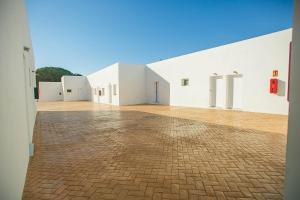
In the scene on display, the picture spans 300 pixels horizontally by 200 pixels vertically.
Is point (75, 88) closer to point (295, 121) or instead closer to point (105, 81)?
point (105, 81)

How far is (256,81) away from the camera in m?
9.81

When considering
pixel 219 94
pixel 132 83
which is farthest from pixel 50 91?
pixel 219 94

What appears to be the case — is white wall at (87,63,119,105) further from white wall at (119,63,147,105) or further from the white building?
white wall at (119,63,147,105)

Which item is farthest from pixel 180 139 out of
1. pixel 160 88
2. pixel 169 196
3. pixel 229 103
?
pixel 160 88

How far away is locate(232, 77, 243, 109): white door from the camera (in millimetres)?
10891

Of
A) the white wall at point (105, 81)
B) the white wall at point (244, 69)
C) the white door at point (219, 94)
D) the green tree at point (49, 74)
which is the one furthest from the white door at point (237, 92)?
the green tree at point (49, 74)

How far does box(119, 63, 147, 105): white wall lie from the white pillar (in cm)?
1623

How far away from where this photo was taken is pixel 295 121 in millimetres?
1484

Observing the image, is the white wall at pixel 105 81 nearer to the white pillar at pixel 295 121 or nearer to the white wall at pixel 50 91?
the white wall at pixel 50 91

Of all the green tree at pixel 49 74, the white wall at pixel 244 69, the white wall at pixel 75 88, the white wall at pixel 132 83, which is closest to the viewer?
the white wall at pixel 244 69

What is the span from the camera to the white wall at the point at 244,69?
8.77 metres

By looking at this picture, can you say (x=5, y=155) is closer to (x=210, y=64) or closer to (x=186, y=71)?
(x=210, y=64)

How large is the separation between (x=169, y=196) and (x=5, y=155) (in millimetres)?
1989

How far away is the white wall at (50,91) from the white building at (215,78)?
14.4 m
